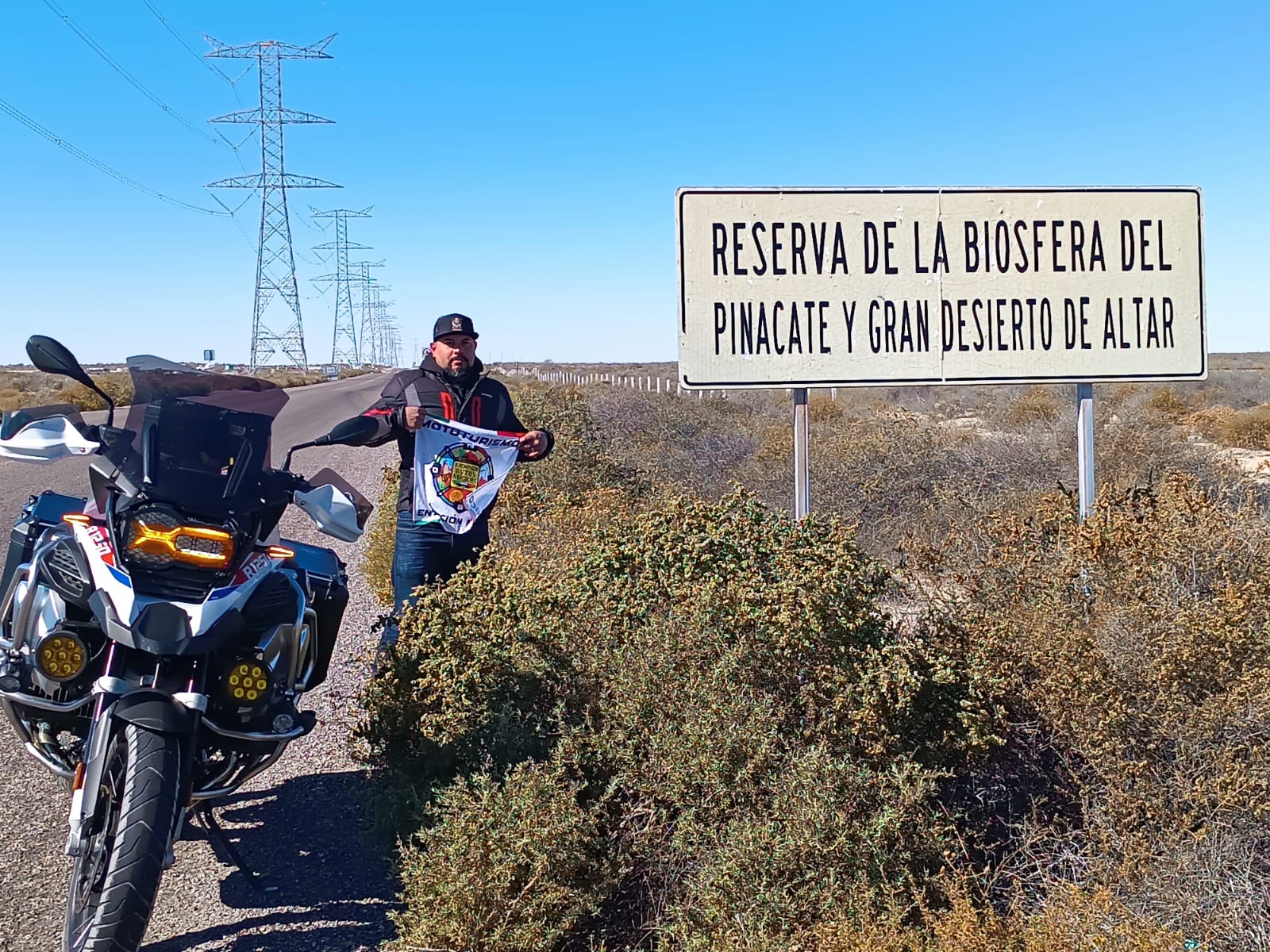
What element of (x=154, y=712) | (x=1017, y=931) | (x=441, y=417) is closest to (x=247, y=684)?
(x=154, y=712)

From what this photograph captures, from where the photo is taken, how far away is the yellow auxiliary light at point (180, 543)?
9.57ft

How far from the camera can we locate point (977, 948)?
8.31 feet

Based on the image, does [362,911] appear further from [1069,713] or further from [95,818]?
[1069,713]

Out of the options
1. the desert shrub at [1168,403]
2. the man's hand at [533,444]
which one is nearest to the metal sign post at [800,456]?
the man's hand at [533,444]

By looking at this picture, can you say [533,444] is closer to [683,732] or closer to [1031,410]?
[683,732]

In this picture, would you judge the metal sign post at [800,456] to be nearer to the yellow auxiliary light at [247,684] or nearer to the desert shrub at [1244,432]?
the yellow auxiliary light at [247,684]

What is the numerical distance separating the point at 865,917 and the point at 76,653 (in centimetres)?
224

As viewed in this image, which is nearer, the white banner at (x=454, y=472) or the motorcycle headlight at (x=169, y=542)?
the motorcycle headlight at (x=169, y=542)

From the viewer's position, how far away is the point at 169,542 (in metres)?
2.92

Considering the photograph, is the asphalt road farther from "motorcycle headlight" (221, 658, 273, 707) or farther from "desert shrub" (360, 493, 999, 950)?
"motorcycle headlight" (221, 658, 273, 707)

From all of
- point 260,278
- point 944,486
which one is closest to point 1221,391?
point 944,486

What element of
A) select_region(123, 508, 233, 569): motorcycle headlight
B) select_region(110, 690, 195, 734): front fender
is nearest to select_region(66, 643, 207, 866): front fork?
select_region(110, 690, 195, 734): front fender

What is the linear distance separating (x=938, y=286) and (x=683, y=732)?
→ 349 cm

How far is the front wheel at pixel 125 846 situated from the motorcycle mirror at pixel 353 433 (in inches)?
46.6
